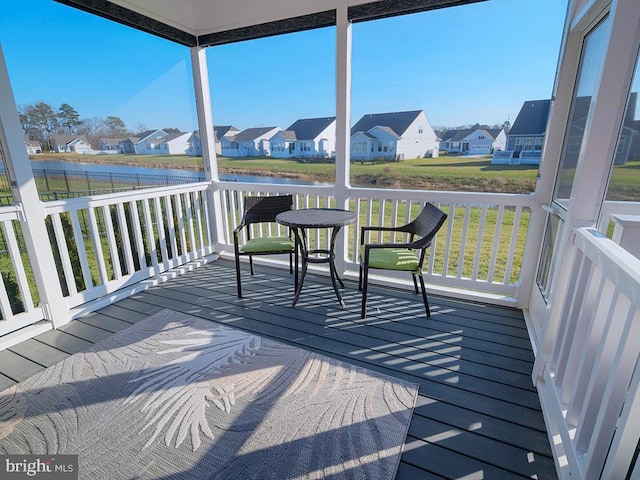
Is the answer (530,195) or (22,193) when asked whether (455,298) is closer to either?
(530,195)

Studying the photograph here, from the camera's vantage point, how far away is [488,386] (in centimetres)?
179

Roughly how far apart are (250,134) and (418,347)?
9.65 feet

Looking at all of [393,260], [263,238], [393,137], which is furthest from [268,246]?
[393,137]

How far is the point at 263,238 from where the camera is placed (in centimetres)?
314

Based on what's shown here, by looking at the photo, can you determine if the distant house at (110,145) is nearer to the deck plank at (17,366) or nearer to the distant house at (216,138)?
the distant house at (216,138)

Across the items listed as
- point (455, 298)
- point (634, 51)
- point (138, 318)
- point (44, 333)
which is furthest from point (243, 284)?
point (634, 51)

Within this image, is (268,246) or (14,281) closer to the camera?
(14,281)

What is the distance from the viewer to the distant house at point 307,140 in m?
3.18

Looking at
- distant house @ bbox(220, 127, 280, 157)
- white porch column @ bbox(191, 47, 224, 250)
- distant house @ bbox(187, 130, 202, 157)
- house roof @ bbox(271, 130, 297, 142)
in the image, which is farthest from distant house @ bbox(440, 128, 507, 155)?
distant house @ bbox(187, 130, 202, 157)

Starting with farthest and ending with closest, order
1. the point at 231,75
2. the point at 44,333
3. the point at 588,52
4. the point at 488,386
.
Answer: the point at 231,75 < the point at 44,333 < the point at 588,52 < the point at 488,386

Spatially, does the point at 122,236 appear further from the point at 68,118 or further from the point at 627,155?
the point at 627,155

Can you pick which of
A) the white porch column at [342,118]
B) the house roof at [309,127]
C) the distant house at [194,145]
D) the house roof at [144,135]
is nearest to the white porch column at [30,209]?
the house roof at [144,135]

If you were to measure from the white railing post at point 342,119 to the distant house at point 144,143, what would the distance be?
→ 1.97 m

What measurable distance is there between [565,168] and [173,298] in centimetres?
343
